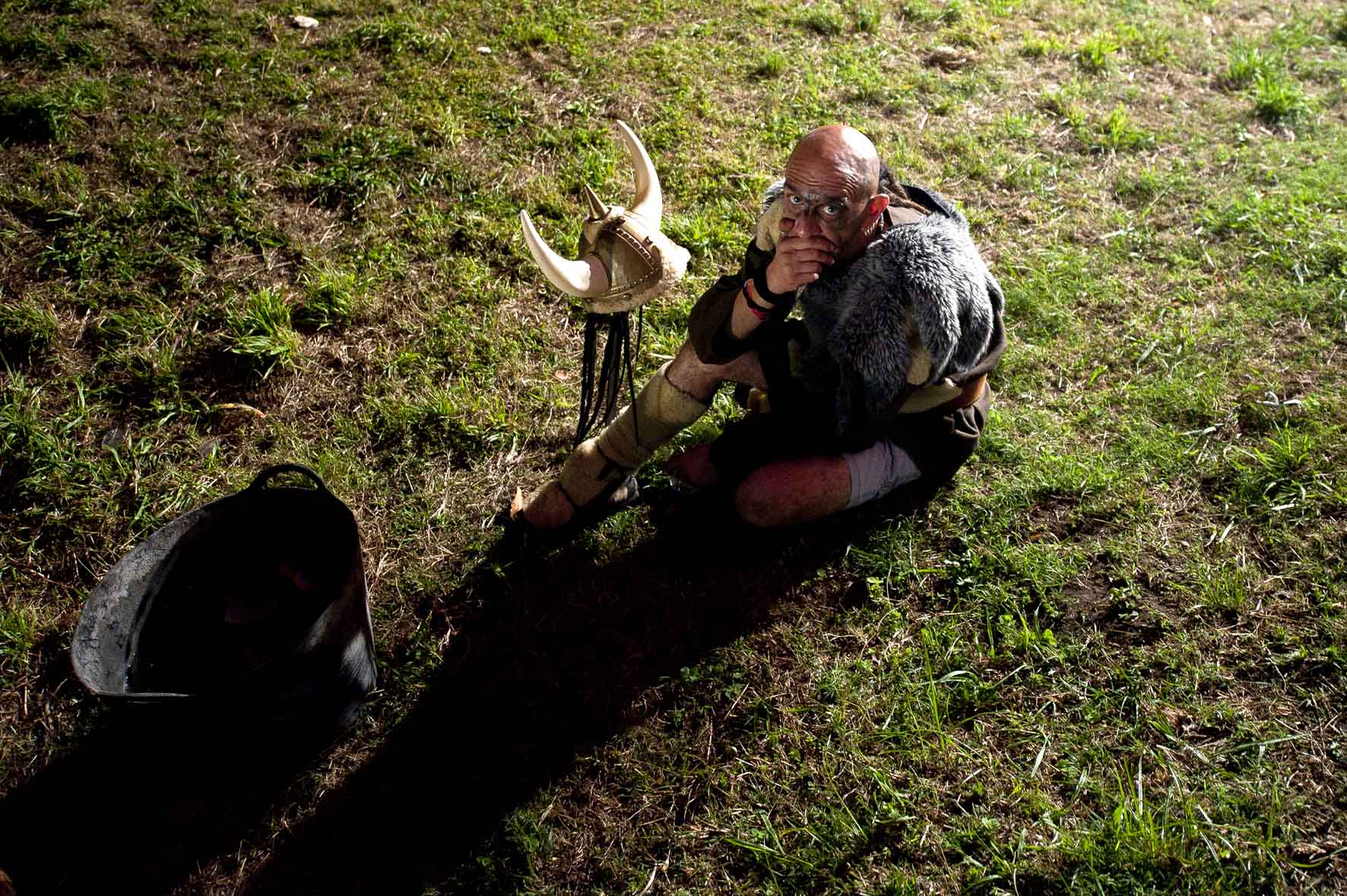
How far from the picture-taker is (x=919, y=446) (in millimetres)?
3668

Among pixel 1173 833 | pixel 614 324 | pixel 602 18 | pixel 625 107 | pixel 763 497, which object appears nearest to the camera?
pixel 1173 833

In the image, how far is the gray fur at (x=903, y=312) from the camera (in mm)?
2967

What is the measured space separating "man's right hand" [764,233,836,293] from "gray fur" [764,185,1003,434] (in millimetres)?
221

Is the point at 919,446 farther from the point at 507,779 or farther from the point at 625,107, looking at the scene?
the point at 625,107

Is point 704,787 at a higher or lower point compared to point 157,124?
lower

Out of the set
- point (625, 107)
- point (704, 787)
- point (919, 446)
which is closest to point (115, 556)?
point (704, 787)

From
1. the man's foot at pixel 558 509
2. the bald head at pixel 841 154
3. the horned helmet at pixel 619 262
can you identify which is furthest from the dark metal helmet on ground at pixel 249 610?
the bald head at pixel 841 154

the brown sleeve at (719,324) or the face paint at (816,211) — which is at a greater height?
the face paint at (816,211)

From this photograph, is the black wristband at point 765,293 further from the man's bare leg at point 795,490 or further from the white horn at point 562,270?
the man's bare leg at point 795,490

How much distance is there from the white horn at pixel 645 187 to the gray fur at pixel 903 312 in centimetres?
63

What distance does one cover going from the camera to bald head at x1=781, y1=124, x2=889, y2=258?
2.83m

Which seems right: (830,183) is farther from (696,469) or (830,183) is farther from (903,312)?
(696,469)

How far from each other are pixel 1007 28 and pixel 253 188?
514cm

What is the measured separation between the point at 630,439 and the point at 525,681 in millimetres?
958
